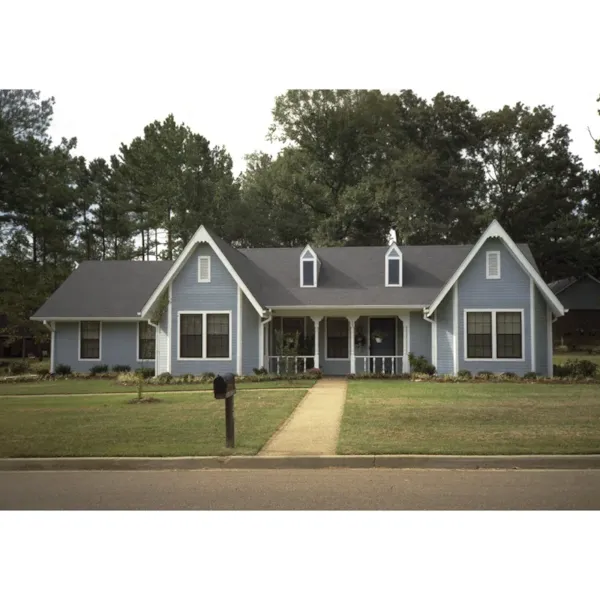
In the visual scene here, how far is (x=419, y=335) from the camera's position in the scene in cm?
2044

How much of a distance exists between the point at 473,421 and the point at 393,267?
1156cm

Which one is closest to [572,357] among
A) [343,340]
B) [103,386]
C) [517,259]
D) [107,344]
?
[517,259]

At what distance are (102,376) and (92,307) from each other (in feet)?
8.83

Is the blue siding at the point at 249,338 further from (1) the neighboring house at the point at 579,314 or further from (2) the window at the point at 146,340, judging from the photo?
(1) the neighboring house at the point at 579,314

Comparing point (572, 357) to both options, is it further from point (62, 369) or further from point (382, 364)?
point (62, 369)

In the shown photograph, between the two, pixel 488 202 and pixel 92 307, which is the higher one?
pixel 488 202

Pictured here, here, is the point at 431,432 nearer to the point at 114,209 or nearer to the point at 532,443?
the point at 532,443

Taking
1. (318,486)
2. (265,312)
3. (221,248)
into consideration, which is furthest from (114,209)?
(265,312)

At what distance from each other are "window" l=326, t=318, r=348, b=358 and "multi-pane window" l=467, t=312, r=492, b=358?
161 inches

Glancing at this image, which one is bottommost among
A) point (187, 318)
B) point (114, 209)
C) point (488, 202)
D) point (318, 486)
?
point (318, 486)

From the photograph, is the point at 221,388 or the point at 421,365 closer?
the point at 221,388

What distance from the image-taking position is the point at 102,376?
64.6 feet

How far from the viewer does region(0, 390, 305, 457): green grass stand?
28.2 feet

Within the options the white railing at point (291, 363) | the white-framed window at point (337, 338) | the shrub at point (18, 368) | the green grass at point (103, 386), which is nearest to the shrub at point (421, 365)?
the white-framed window at point (337, 338)
